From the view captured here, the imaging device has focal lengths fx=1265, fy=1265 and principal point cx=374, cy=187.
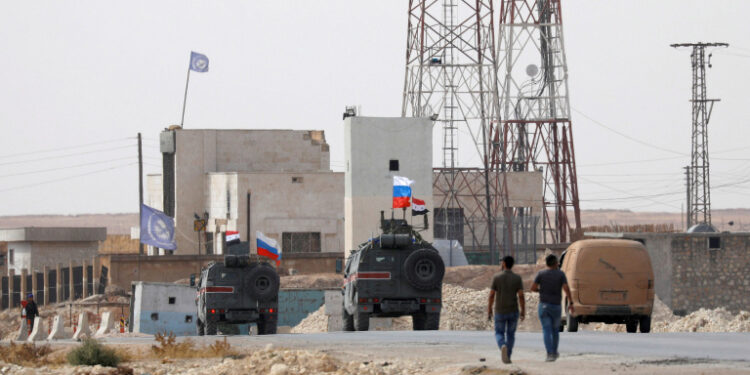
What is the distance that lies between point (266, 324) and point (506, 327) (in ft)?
50.6

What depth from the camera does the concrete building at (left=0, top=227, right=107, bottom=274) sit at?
8275 cm

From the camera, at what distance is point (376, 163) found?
60.8 meters

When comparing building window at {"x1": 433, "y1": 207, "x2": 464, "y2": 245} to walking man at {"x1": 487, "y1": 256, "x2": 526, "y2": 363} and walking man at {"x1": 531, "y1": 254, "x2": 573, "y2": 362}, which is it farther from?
walking man at {"x1": 487, "y1": 256, "x2": 526, "y2": 363}

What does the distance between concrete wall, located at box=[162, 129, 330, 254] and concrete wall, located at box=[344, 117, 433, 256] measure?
1341 centimetres

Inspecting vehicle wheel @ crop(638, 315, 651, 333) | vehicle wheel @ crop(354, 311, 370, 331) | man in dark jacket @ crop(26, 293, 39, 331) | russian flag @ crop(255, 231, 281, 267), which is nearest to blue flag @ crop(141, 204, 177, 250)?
russian flag @ crop(255, 231, 281, 267)

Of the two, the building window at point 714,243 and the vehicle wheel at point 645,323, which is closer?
the vehicle wheel at point 645,323

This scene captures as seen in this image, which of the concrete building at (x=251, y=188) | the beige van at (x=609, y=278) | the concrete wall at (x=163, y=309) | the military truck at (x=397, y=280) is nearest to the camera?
the beige van at (x=609, y=278)

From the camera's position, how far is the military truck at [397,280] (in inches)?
1162

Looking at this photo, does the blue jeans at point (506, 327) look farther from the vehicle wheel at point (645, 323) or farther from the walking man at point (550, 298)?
the vehicle wheel at point (645, 323)

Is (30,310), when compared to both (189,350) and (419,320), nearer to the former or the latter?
(419,320)

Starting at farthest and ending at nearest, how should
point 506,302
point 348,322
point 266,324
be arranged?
point 266,324
point 348,322
point 506,302

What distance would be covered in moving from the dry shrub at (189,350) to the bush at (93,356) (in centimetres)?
87

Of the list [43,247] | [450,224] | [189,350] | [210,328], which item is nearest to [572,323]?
[189,350]

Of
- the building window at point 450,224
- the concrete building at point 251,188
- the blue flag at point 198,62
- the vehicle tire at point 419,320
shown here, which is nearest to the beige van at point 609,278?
the vehicle tire at point 419,320
